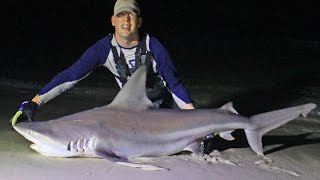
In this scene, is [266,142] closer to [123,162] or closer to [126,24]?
[126,24]

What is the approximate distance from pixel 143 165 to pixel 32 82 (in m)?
6.43

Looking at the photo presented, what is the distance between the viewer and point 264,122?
4633mm

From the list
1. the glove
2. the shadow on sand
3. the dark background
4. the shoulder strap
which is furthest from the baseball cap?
the dark background

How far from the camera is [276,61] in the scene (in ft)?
53.8

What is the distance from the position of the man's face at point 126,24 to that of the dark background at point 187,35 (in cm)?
574

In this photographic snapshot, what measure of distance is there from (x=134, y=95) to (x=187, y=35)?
69.1 ft

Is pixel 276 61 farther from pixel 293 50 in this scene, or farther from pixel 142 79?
pixel 142 79

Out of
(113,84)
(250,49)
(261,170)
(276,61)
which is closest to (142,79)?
(261,170)

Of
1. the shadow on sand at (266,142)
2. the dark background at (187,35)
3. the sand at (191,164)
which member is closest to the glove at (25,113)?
the sand at (191,164)

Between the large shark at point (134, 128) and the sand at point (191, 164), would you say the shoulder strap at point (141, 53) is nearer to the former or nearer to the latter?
the large shark at point (134, 128)

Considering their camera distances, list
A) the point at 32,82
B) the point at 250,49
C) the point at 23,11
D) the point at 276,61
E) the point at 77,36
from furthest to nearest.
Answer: the point at 23,11
the point at 77,36
the point at 250,49
the point at 276,61
the point at 32,82

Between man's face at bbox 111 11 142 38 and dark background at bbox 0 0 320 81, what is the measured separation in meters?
5.74

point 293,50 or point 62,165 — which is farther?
point 293,50

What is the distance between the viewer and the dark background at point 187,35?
1423 centimetres
